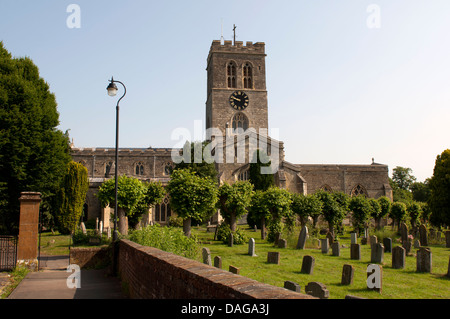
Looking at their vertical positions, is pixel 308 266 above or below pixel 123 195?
below

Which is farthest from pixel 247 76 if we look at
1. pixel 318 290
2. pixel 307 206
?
pixel 318 290

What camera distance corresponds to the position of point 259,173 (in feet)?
128

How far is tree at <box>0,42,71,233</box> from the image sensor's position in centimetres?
1997

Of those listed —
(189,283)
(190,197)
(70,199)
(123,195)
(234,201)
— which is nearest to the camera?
(189,283)

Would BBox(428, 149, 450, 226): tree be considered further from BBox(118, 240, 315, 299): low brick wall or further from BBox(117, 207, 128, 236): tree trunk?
BBox(118, 240, 315, 299): low brick wall

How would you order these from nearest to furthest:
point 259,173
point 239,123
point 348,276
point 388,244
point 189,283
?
point 189,283
point 348,276
point 388,244
point 259,173
point 239,123

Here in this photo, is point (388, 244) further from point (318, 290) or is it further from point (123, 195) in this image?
point (123, 195)

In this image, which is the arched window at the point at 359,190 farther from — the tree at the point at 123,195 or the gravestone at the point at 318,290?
the gravestone at the point at 318,290

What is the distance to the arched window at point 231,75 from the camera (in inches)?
1997

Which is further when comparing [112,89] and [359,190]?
[359,190]

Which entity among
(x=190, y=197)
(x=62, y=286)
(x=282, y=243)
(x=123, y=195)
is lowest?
(x=282, y=243)

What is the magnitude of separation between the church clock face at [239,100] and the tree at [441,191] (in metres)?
26.4

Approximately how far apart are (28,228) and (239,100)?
3934cm

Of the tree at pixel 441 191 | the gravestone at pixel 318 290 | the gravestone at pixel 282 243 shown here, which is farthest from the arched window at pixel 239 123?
the gravestone at pixel 318 290
